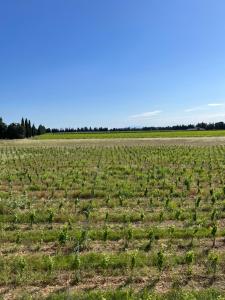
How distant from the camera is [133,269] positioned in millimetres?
8820

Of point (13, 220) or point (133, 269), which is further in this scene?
point (13, 220)

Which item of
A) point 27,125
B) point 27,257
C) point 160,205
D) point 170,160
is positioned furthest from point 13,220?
point 27,125

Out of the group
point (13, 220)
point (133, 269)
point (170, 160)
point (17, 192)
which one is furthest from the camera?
point (170, 160)

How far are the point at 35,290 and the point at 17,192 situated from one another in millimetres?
11359

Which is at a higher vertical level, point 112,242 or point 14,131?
point 14,131

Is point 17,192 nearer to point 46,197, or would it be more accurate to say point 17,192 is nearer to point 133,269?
point 46,197

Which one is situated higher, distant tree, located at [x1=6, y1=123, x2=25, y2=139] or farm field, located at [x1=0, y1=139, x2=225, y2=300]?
distant tree, located at [x1=6, y1=123, x2=25, y2=139]

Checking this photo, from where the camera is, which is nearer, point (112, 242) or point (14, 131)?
point (112, 242)

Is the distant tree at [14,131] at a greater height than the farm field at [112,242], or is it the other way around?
the distant tree at [14,131]

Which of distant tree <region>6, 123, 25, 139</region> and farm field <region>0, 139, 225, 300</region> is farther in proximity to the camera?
distant tree <region>6, 123, 25, 139</region>

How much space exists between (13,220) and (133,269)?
5631 mm

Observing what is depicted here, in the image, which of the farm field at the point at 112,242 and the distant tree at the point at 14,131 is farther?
the distant tree at the point at 14,131

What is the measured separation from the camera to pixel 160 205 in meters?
15.4

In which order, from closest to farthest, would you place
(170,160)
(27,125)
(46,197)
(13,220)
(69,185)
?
(13,220)
(46,197)
(69,185)
(170,160)
(27,125)
